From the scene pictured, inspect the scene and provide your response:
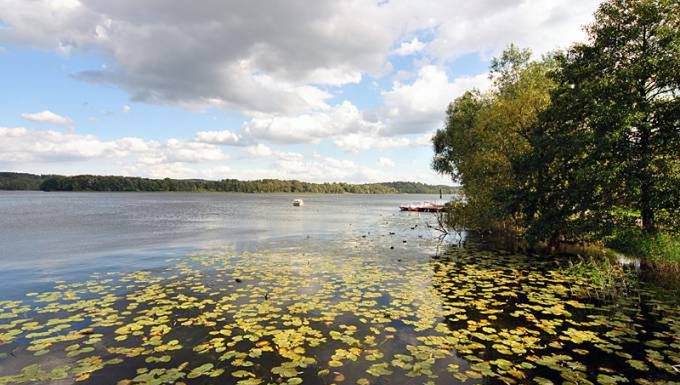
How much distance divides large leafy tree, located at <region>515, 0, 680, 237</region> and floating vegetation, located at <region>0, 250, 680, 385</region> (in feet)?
15.5

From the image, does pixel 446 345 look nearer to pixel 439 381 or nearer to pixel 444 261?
pixel 439 381

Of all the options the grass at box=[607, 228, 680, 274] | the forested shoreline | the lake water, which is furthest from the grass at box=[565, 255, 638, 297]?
the forested shoreline

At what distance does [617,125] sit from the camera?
51.7 ft

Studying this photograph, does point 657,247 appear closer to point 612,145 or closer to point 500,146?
point 612,145

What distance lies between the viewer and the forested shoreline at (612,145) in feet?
51.0

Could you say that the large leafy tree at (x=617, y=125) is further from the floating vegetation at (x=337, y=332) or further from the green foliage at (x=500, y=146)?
the floating vegetation at (x=337, y=332)

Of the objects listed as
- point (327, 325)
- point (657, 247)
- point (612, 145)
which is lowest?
point (327, 325)

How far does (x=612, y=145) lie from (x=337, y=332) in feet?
49.7

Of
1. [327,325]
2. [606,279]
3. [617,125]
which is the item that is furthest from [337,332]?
[617,125]

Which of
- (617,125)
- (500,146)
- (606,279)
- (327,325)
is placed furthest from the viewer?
(500,146)

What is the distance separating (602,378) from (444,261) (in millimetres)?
12376

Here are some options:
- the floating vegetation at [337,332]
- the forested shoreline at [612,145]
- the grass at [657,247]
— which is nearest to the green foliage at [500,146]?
the forested shoreline at [612,145]

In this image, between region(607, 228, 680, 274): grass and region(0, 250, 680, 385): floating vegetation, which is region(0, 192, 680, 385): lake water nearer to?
region(0, 250, 680, 385): floating vegetation

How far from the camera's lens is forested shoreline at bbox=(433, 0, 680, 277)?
51.0 feet
